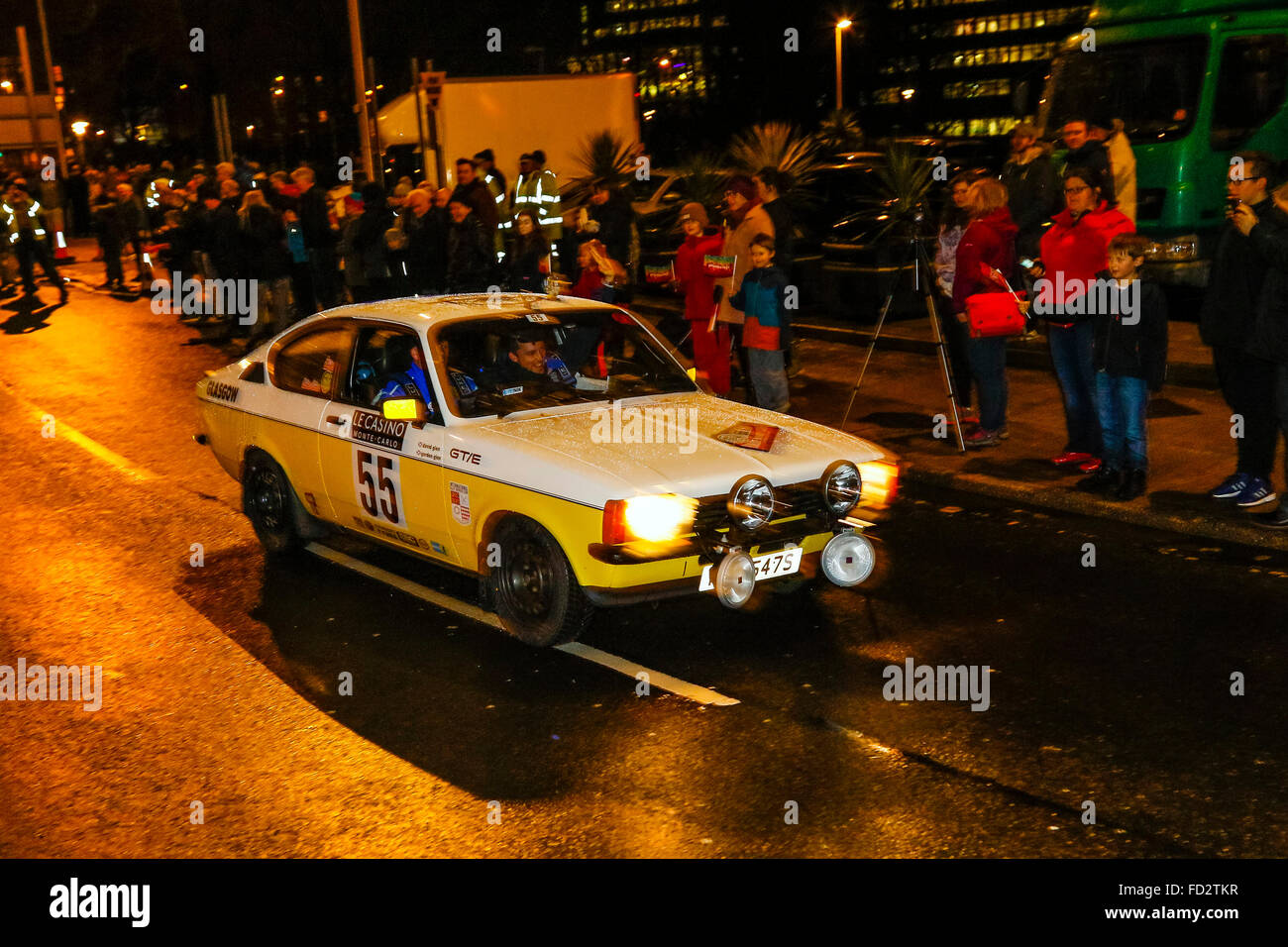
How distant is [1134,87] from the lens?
15.4 meters

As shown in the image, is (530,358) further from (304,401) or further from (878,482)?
A: (878,482)

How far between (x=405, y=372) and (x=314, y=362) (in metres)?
0.73

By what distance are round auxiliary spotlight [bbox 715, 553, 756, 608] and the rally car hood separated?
0.32 m

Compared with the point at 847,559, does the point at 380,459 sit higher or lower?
higher

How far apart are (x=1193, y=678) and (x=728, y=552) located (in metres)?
2.03

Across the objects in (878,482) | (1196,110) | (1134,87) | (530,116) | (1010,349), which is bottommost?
(1010,349)

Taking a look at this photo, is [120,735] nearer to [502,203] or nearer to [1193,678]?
[1193,678]

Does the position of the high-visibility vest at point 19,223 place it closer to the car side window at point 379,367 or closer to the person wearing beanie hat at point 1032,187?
the person wearing beanie hat at point 1032,187

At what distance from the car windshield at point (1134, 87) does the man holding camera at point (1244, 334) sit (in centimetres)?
741

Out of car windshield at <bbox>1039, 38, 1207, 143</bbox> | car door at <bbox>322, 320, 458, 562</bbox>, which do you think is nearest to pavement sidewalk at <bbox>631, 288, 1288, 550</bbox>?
car windshield at <bbox>1039, 38, 1207, 143</bbox>

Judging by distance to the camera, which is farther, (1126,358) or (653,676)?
(1126,358)

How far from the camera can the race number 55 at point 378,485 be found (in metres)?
6.98

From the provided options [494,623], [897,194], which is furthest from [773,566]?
[897,194]

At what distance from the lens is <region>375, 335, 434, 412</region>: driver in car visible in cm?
693
